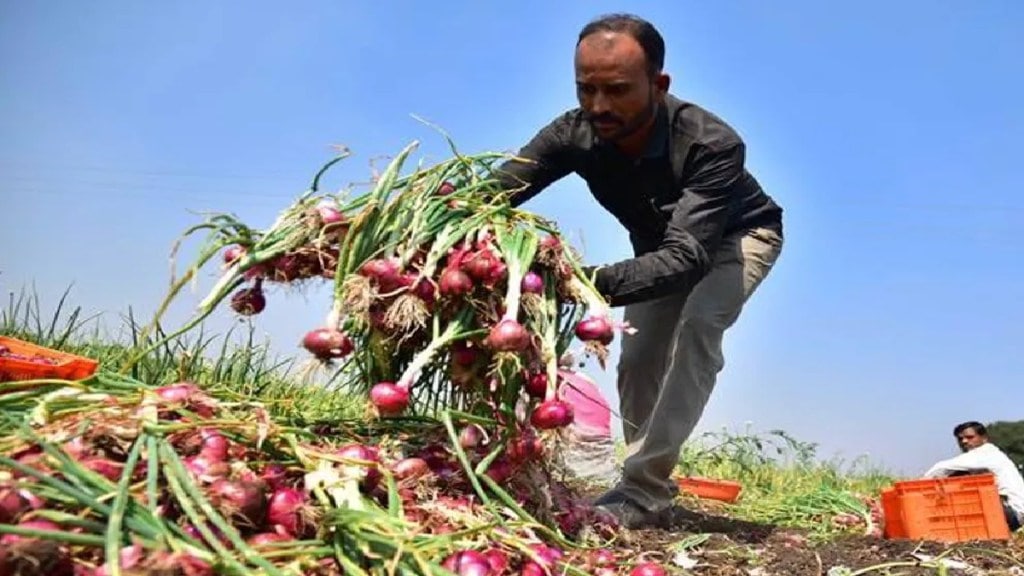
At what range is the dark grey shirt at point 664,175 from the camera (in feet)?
9.84

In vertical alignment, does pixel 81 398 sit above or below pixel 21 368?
below

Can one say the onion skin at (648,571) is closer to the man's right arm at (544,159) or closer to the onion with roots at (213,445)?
the onion with roots at (213,445)

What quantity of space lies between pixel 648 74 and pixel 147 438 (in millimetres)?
2008

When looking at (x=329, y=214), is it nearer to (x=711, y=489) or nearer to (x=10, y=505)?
(x=10, y=505)

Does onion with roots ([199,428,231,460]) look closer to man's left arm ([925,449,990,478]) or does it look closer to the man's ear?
the man's ear

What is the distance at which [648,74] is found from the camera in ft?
10.2

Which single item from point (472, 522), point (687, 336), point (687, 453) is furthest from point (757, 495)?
point (472, 522)

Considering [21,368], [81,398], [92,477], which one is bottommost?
[92,477]

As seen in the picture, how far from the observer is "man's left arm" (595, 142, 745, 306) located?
8.77 ft

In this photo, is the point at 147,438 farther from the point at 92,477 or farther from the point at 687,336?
the point at 687,336

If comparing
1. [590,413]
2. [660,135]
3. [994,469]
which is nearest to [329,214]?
[660,135]

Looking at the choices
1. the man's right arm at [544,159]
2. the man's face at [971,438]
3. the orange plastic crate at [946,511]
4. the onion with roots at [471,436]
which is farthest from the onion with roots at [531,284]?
the man's face at [971,438]

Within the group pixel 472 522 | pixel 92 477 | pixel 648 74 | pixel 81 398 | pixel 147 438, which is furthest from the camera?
pixel 648 74

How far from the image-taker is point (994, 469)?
5074mm
